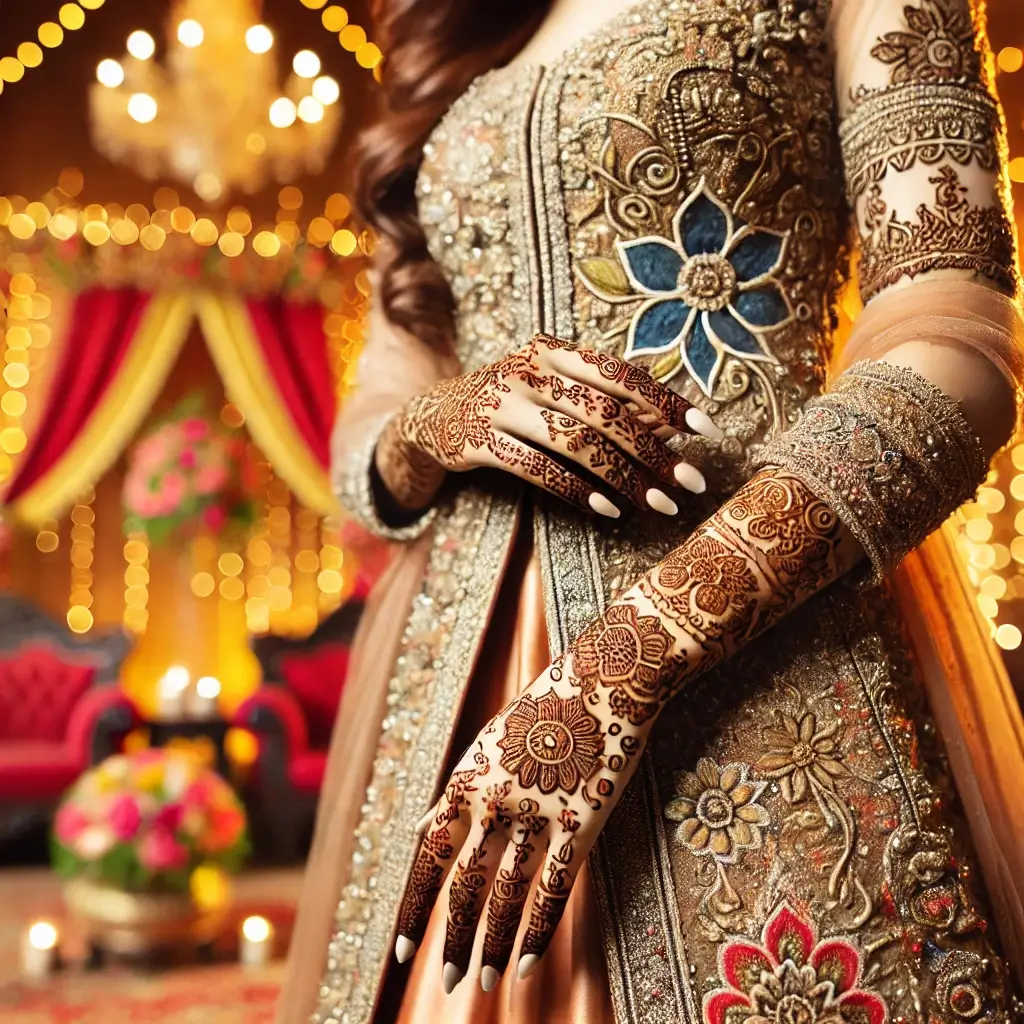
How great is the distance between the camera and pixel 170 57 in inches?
197

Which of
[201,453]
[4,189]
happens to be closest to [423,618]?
[201,453]

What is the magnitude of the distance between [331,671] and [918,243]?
15.7 feet

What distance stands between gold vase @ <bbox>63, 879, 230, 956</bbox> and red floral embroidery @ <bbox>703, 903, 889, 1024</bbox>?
2.96m

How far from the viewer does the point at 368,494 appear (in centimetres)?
91

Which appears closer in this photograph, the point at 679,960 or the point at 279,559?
the point at 679,960

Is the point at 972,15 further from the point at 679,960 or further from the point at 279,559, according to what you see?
the point at 279,559

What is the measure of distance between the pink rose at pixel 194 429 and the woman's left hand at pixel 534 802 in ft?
15.7

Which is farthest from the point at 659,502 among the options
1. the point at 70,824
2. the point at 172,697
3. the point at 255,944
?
the point at 172,697

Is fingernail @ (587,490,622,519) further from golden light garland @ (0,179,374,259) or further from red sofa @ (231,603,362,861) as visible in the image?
golden light garland @ (0,179,374,259)

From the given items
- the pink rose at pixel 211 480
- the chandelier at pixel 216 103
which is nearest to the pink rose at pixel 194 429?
the pink rose at pixel 211 480

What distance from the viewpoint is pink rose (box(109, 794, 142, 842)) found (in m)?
3.24

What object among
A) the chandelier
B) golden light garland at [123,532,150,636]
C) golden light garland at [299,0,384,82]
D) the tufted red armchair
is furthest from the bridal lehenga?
golden light garland at [299,0,384,82]

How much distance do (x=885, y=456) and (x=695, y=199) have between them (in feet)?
0.79

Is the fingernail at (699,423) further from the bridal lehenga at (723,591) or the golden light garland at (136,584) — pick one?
the golden light garland at (136,584)
